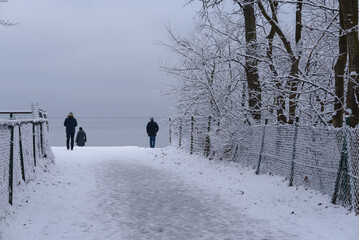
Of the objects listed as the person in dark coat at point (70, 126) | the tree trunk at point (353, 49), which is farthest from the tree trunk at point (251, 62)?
the person in dark coat at point (70, 126)

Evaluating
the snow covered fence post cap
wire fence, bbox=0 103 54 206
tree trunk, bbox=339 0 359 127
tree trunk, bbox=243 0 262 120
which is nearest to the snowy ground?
wire fence, bbox=0 103 54 206

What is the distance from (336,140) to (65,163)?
11.3m

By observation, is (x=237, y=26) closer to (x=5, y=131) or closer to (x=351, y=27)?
(x=351, y=27)

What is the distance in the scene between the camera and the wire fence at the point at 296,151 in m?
8.45

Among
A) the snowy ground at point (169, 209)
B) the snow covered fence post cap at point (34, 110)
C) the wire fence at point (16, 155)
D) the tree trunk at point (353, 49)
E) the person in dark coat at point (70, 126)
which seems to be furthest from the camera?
the person in dark coat at point (70, 126)

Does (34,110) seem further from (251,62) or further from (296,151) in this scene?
(296,151)

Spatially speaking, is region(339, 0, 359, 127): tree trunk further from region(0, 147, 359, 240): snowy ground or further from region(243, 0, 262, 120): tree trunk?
region(243, 0, 262, 120): tree trunk

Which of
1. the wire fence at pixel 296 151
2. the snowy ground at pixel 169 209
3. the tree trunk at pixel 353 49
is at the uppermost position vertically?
the tree trunk at pixel 353 49

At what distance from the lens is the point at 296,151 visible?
37.4ft

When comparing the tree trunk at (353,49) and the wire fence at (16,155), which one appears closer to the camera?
the wire fence at (16,155)

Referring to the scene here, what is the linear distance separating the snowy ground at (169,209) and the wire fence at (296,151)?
1.26 ft

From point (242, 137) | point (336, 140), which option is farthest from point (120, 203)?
point (242, 137)

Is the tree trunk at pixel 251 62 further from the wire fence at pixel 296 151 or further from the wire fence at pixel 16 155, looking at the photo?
the wire fence at pixel 16 155

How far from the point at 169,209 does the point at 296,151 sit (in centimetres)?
429
